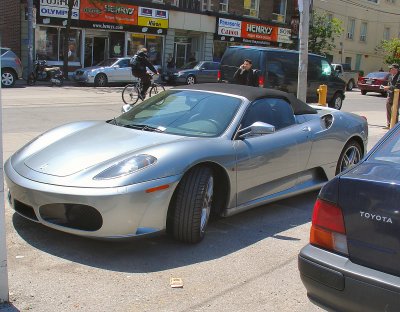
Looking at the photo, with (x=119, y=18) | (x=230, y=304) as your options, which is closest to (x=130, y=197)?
(x=230, y=304)

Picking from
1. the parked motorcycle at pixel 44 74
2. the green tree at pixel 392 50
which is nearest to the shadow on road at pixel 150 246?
the parked motorcycle at pixel 44 74

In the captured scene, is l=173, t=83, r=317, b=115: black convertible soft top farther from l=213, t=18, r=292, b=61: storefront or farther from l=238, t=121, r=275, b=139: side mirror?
l=213, t=18, r=292, b=61: storefront

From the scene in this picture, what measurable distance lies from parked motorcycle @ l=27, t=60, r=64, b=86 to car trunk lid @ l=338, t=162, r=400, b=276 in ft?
67.8

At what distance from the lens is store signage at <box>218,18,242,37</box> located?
Result: 3384cm

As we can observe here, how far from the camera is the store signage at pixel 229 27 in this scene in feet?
111

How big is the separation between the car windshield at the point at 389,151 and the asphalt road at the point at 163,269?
110cm

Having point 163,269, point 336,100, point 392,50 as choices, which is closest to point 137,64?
point 336,100

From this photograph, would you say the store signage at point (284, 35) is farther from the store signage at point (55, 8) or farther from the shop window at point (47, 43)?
the shop window at point (47, 43)

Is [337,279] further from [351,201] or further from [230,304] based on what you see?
[230,304]

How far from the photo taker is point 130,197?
3.71 meters

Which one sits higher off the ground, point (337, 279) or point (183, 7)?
point (183, 7)

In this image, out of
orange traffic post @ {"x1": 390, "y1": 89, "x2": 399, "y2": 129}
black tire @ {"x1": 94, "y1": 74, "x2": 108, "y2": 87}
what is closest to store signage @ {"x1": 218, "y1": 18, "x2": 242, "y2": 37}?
black tire @ {"x1": 94, "y1": 74, "x2": 108, "y2": 87}

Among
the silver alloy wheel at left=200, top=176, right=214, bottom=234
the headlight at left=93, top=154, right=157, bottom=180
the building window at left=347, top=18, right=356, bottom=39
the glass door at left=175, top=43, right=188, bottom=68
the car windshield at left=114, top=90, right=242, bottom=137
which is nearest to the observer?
the headlight at left=93, top=154, right=157, bottom=180

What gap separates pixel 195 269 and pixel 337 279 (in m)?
1.47
